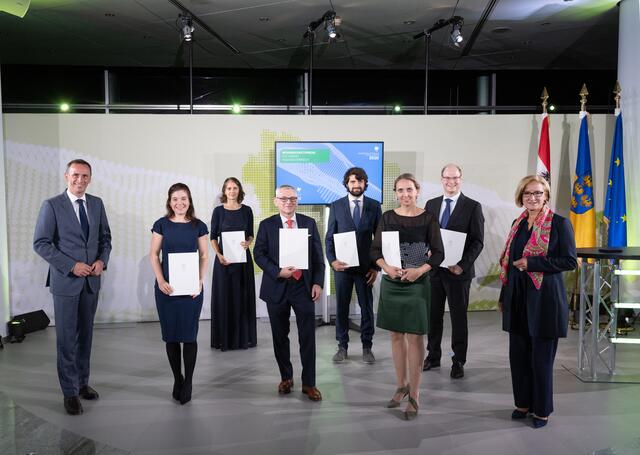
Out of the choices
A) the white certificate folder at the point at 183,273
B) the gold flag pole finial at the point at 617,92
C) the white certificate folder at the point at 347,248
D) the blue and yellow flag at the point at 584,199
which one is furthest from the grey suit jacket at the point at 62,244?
the gold flag pole finial at the point at 617,92

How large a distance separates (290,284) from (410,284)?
847 millimetres

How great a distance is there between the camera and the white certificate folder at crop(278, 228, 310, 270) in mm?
3834

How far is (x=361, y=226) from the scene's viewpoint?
16.0ft

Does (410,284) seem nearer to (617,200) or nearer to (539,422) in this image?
(539,422)

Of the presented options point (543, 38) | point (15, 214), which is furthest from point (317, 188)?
point (543, 38)

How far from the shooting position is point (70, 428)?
347 cm

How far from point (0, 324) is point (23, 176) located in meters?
1.75

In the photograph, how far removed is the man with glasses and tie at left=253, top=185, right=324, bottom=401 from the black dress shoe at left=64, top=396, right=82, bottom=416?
137cm

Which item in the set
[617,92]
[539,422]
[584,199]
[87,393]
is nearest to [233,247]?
[87,393]

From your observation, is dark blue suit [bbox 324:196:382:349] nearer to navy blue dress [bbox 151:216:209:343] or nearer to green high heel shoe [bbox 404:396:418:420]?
green high heel shoe [bbox 404:396:418:420]

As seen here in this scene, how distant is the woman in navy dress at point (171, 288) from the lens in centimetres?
377

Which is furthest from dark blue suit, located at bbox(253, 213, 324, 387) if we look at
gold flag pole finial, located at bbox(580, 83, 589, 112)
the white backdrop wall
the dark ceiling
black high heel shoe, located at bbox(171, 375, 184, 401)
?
gold flag pole finial, located at bbox(580, 83, 589, 112)

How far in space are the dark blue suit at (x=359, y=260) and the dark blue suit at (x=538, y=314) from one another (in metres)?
1.54

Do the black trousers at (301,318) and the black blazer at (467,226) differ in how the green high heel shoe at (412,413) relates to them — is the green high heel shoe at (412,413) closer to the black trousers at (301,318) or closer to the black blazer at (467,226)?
the black trousers at (301,318)
